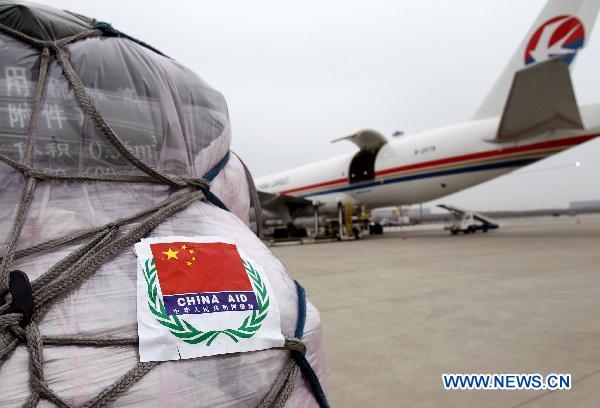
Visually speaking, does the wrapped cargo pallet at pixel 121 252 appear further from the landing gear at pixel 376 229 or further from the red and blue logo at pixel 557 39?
the landing gear at pixel 376 229

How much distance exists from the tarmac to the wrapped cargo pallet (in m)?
1.03

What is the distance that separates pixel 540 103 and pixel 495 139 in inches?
70.8

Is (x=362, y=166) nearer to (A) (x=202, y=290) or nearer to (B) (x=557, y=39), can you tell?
(B) (x=557, y=39)

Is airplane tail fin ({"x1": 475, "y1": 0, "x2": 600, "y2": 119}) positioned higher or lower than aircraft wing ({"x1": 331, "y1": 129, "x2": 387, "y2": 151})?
higher

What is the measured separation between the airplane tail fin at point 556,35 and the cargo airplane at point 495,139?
0.08 ft

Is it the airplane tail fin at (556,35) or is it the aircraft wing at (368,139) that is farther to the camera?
the aircraft wing at (368,139)

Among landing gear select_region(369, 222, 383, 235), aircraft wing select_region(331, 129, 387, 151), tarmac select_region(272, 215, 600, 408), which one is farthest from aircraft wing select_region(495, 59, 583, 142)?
landing gear select_region(369, 222, 383, 235)

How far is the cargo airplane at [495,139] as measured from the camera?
1016 centimetres

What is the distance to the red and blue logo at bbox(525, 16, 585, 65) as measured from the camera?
11.2m

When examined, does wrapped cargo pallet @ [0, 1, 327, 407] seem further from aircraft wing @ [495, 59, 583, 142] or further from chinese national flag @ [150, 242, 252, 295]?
aircraft wing @ [495, 59, 583, 142]

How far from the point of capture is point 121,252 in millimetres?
1256

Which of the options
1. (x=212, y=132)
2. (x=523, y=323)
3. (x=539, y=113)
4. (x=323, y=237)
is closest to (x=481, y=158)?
(x=539, y=113)

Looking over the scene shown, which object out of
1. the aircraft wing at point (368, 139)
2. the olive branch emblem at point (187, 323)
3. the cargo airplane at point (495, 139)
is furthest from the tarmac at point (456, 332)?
the aircraft wing at point (368, 139)

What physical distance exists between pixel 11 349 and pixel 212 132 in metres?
1.08
